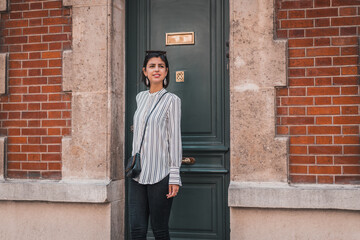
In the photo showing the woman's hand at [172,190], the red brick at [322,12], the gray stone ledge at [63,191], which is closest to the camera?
the woman's hand at [172,190]

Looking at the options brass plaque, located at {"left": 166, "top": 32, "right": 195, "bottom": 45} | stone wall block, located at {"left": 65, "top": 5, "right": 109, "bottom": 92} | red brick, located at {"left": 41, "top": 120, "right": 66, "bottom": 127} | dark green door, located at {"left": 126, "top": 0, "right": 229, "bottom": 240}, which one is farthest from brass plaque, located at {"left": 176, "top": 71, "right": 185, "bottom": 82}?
red brick, located at {"left": 41, "top": 120, "right": 66, "bottom": 127}

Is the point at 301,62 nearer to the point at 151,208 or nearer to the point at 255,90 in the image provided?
the point at 255,90

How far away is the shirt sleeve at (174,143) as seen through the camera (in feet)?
11.2

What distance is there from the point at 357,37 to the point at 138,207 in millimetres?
2415

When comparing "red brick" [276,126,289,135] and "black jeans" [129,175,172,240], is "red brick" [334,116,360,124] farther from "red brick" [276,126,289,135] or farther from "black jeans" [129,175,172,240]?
"black jeans" [129,175,172,240]

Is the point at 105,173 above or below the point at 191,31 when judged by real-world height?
below

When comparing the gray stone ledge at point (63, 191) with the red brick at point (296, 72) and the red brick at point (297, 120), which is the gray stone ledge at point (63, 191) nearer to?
the red brick at point (297, 120)

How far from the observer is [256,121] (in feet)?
12.8

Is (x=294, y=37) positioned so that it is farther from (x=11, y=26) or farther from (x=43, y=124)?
(x=11, y=26)

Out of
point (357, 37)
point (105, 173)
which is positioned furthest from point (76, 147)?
point (357, 37)

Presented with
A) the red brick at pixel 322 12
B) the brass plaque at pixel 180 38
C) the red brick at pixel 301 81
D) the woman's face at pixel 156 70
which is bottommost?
the red brick at pixel 301 81

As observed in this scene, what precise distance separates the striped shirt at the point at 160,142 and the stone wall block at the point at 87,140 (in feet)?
2.44

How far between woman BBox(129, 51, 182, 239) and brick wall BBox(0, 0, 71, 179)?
1195mm

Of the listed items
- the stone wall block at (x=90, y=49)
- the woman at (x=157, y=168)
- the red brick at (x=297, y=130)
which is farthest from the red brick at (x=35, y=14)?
the red brick at (x=297, y=130)
